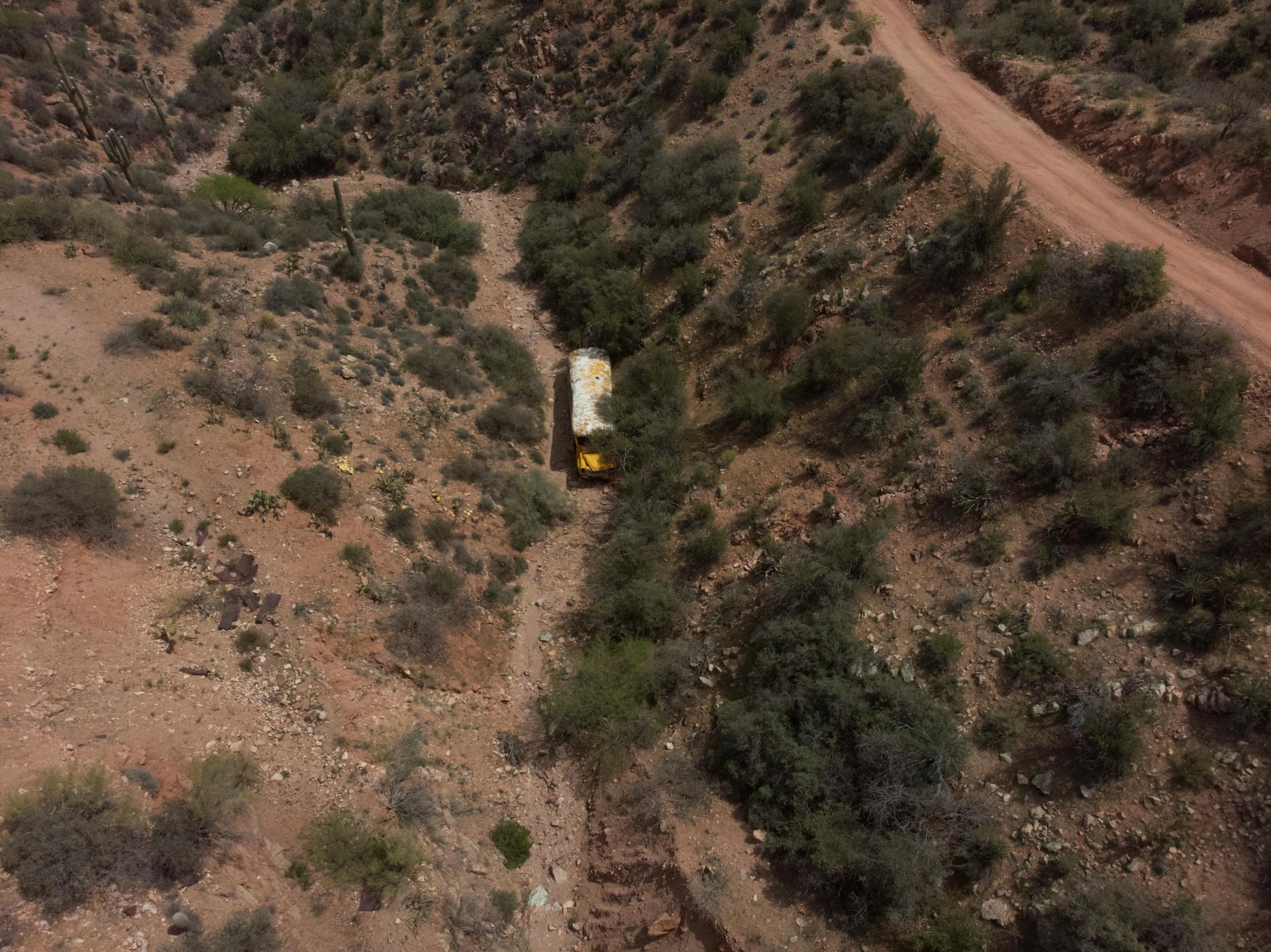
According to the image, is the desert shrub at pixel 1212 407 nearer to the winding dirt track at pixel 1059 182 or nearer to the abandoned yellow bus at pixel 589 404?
the winding dirt track at pixel 1059 182

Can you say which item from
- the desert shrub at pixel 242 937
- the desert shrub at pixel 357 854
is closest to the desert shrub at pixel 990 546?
the desert shrub at pixel 357 854

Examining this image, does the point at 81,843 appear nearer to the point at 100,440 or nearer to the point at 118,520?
the point at 118,520

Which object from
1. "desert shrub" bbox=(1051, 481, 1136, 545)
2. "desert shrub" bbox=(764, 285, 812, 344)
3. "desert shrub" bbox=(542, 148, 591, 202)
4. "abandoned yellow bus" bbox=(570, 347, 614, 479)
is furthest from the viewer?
"desert shrub" bbox=(542, 148, 591, 202)

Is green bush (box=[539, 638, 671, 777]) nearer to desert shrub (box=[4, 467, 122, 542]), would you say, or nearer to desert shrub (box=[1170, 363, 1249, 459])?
desert shrub (box=[4, 467, 122, 542])

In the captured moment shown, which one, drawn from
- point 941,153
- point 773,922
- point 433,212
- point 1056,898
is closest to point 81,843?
point 773,922

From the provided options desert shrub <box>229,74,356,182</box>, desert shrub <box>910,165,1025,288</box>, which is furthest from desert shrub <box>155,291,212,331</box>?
desert shrub <box>910,165,1025,288</box>

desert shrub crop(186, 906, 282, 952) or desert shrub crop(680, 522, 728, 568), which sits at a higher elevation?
desert shrub crop(186, 906, 282, 952)

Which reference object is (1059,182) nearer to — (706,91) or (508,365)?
(706,91)
